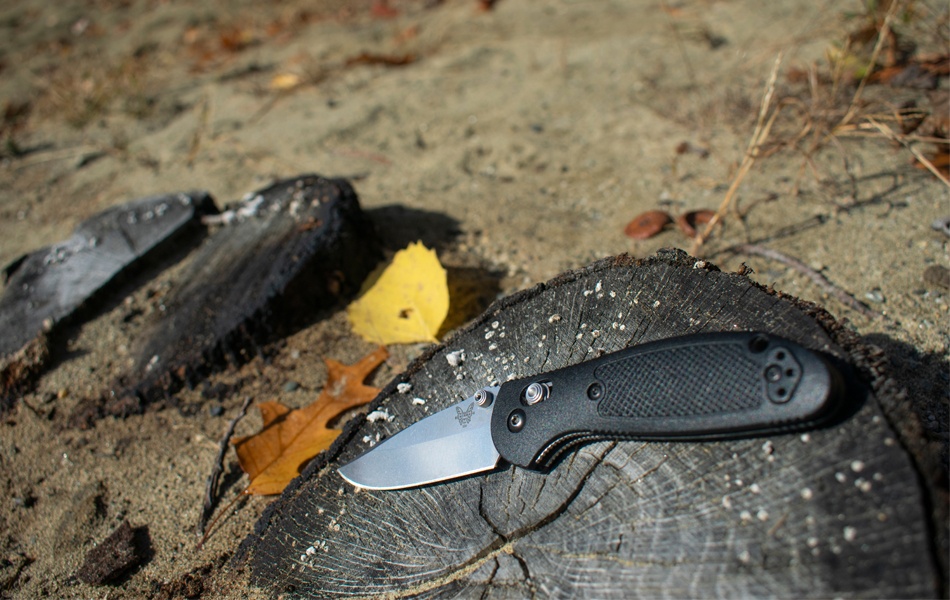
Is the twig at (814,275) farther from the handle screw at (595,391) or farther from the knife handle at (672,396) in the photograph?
the handle screw at (595,391)

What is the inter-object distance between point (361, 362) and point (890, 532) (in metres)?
1.65

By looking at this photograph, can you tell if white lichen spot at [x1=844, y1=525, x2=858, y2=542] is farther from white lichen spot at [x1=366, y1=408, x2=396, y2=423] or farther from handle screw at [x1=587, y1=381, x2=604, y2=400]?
white lichen spot at [x1=366, y1=408, x2=396, y2=423]

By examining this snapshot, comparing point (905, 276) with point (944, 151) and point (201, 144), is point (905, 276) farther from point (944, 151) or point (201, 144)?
point (201, 144)

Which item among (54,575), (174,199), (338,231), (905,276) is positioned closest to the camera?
(54,575)

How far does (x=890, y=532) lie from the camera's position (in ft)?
3.54

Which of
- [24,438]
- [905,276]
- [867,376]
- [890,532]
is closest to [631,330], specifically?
[867,376]

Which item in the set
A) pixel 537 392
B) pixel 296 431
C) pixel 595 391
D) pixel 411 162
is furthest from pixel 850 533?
pixel 411 162

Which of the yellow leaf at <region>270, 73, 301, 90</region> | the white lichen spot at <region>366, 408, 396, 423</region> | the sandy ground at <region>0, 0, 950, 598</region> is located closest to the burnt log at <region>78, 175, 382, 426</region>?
the sandy ground at <region>0, 0, 950, 598</region>

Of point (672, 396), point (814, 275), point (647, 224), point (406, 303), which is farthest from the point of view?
point (647, 224)

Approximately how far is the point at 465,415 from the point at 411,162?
2.15 meters

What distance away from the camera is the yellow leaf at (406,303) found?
233 cm

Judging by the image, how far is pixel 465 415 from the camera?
152cm

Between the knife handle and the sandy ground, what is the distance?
0.38 metres

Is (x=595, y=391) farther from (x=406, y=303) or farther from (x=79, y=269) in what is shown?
(x=79, y=269)
